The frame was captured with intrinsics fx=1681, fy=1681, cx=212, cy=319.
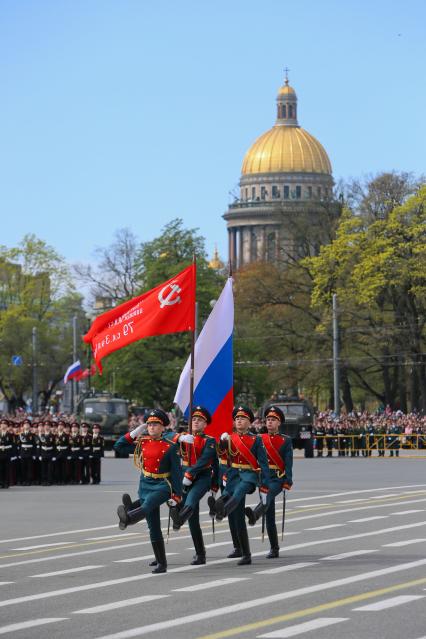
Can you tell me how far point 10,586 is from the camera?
15.3m

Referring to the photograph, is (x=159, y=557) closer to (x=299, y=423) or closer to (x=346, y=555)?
(x=346, y=555)

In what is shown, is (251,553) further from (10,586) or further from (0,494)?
(0,494)

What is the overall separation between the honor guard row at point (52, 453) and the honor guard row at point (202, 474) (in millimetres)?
18634

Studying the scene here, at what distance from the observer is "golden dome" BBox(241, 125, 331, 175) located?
181 meters

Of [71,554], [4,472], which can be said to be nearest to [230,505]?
[71,554]

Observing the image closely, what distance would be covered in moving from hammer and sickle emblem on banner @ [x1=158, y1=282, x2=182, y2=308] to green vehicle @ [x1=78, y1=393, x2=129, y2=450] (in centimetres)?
4522

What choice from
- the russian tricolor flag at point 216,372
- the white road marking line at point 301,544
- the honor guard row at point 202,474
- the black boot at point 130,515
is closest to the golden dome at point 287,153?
the white road marking line at point 301,544

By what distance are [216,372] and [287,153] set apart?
161413 mm

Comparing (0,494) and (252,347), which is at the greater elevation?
(252,347)

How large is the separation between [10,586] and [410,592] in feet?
12.1

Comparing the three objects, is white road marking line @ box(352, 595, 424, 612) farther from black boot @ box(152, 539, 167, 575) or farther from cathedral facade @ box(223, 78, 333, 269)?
cathedral facade @ box(223, 78, 333, 269)

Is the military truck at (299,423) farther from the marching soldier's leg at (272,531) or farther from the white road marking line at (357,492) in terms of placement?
the marching soldier's leg at (272,531)

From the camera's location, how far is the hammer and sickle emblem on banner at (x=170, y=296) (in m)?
23.2

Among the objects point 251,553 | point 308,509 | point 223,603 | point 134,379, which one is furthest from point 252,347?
point 223,603
